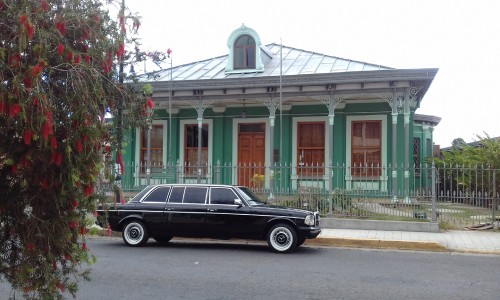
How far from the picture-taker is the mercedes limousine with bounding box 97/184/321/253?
35.0 ft

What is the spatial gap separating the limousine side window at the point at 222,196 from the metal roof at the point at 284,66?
8.47 meters

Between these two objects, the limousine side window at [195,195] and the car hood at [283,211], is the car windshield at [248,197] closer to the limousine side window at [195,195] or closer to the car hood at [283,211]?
the car hood at [283,211]

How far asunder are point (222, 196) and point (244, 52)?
11.0 metres

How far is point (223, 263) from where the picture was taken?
9430mm

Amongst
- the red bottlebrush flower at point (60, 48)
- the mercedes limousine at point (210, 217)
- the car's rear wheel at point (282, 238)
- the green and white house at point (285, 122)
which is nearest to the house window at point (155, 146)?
the green and white house at point (285, 122)

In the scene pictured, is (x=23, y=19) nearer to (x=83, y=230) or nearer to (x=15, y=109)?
(x=15, y=109)

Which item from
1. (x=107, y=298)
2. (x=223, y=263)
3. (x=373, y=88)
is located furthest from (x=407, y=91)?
(x=107, y=298)

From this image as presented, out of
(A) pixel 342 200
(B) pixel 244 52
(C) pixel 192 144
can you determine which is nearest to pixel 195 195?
(A) pixel 342 200

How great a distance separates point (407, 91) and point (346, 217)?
5.42m

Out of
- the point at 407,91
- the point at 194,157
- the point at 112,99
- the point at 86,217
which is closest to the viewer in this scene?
the point at 112,99

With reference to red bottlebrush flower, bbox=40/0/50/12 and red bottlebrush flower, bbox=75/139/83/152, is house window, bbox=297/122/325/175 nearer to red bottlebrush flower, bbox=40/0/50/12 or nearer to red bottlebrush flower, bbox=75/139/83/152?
red bottlebrush flower, bbox=75/139/83/152

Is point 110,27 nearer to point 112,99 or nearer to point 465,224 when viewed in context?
point 112,99

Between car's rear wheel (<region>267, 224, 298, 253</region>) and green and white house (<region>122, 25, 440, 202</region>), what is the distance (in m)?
5.86

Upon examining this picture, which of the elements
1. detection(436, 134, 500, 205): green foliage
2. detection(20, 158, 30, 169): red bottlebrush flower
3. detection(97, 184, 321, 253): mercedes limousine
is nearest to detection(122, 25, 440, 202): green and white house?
detection(436, 134, 500, 205): green foliage
